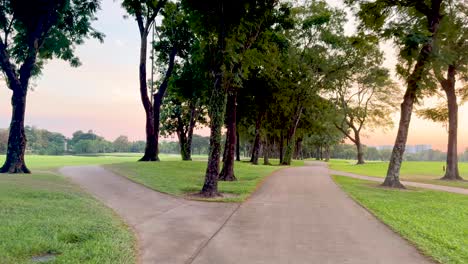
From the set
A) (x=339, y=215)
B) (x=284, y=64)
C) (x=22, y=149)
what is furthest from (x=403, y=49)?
(x=22, y=149)

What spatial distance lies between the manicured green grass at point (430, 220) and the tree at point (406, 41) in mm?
4233

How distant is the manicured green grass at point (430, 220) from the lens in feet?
22.2

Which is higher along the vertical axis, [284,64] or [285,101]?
[284,64]

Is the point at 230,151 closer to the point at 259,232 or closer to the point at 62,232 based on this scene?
the point at 259,232

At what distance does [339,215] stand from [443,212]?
3849mm

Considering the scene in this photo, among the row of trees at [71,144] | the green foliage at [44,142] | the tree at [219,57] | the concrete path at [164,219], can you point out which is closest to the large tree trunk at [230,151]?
the concrete path at [164,219]

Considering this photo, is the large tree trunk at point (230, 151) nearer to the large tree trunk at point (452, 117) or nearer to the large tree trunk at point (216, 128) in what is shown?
the large tree trunk at point (216, 128)

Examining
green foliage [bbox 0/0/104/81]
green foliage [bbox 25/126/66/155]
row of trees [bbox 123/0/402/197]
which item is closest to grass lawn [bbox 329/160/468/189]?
row of trees [bbox 123/0/402/197]

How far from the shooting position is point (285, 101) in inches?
1593

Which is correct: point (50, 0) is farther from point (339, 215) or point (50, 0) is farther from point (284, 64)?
point (284, 64)

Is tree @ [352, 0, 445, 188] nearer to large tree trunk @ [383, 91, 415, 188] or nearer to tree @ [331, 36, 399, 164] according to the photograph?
large tree trunk @ [383, 91, 415, 188]

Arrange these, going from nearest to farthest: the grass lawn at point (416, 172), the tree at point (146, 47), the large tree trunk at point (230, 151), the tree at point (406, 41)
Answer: the tree at point (406, 41) < the large tree trunk at point (230, 151) < the grass lawn at point (416, 172) < the tree at point (146, 47)

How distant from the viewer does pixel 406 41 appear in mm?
17094

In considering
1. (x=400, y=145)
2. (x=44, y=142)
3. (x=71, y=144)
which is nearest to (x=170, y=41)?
(x=400, y=145)
